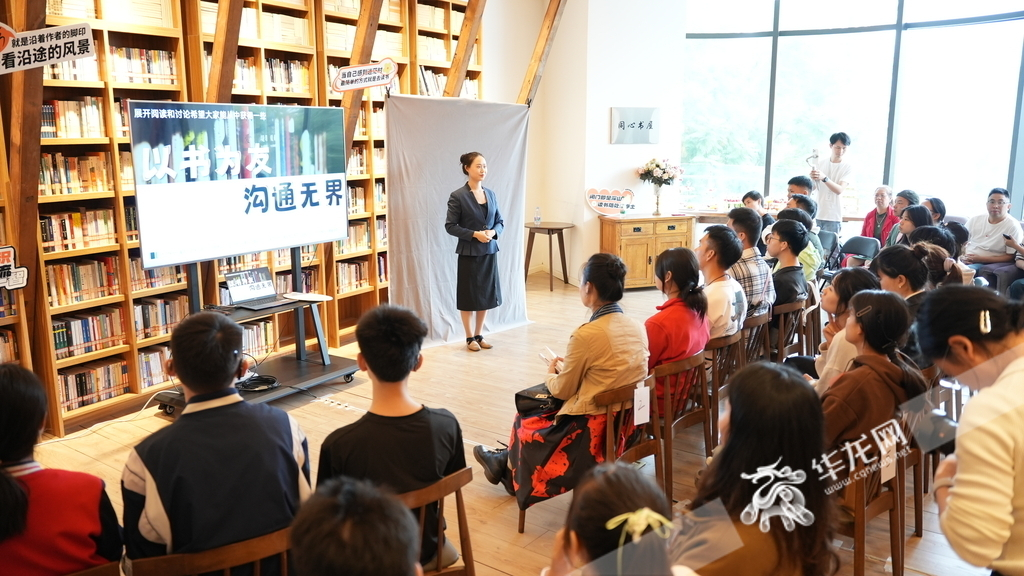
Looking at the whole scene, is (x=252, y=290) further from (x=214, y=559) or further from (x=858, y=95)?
(x=858, y=95)

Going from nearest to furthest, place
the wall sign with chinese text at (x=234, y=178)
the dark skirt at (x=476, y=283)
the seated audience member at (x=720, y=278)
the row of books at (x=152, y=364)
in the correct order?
1. the seated audience member at (x=720, y=278)
2. the wall sign with chinese text at (x=234, y=178)
3. the row of books at (x=152, y=364)
4. the dark skirt at (x=476, y=283)

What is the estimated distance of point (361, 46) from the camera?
16.9 ft

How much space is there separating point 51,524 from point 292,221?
3397 mm

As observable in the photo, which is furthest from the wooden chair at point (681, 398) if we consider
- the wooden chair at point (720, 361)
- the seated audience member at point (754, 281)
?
the seated audience member at point (754, 281)

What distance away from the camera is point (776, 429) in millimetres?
1535

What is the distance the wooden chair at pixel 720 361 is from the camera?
3.28m

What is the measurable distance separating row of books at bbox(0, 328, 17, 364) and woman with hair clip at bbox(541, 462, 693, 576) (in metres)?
3.82

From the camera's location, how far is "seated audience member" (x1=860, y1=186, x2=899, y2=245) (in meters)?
6.18

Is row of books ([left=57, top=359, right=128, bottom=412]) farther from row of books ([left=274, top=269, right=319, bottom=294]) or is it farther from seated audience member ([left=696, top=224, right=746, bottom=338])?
seated audience member ([left=696, top=224, right=746, bottom=338])

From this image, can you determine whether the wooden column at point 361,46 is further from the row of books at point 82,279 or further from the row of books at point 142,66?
the row of books at point 82,279

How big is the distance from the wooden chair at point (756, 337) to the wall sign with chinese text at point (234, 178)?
2865mm

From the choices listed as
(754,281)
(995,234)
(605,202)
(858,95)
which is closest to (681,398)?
(754,281)

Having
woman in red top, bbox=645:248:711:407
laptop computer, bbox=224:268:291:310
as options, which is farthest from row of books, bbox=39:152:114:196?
woman in red top, bbox=645:248:711:407

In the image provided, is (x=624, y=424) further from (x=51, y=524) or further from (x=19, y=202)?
(x=19, y=202)
